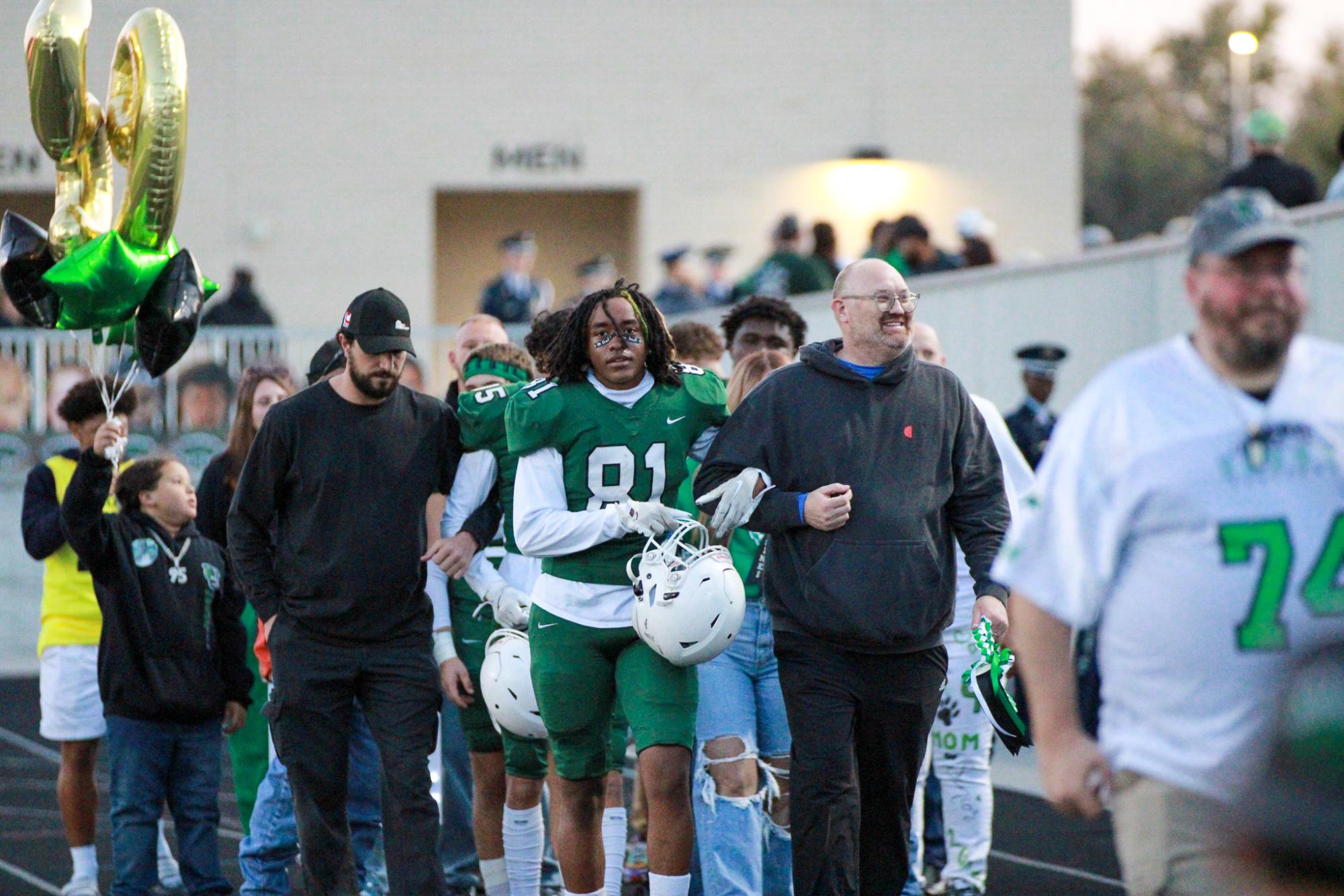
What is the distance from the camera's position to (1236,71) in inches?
1027

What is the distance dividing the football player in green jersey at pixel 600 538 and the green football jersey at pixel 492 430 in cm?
48

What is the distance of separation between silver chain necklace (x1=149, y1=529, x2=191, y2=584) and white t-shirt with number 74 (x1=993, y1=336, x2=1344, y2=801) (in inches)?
182

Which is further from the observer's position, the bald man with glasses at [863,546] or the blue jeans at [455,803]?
the blue jeans at [455,803]

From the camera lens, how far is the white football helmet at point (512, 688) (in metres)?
6.70

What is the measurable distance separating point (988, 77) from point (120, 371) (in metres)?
16.6

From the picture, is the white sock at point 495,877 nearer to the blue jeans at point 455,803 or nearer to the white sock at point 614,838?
the white sock at point 614,838

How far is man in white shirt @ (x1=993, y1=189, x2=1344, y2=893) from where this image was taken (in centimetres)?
371

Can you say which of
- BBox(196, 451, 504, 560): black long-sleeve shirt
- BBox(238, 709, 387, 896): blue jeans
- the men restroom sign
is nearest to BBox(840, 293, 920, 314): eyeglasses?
BBox(238, 709, 387, 896): blue jeans

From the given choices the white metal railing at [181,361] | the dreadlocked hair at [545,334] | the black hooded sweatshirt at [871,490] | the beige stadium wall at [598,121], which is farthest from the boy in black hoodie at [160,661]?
the beige stadium wall at [598,121]

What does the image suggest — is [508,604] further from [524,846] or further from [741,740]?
[741,740]

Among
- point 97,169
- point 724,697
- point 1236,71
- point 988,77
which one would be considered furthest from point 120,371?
point 1236,71

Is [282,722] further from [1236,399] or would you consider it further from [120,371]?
[1236,399]

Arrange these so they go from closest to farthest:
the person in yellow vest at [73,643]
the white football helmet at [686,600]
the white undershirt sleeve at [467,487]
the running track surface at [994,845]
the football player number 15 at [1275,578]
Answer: the football player number 15 at [1275,578]
the white football helmet at [686,600]
the white undershirt sleeve at [467,487]
the person in yellow vest at [73,643]
the running track surface at [994,845]

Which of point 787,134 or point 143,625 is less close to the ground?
point 787,134
